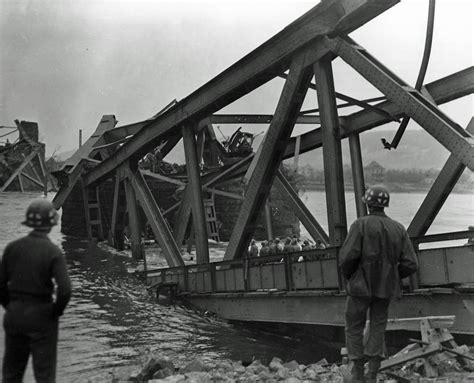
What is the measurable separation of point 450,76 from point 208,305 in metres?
6.34

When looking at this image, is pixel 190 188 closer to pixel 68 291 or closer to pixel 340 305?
pixel 340 305

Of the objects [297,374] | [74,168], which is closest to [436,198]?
[297,374]

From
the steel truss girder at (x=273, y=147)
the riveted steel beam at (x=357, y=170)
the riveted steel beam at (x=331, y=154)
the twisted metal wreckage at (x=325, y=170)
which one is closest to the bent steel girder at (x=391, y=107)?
the twisted metal wreckage at (x=325, y=170)

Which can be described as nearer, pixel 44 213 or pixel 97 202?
pixel 44 213

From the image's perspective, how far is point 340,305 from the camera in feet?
22.2

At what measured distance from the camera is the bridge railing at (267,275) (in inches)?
278

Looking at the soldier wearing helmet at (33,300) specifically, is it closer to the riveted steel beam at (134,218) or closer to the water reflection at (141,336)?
the water reflection at (141,336)

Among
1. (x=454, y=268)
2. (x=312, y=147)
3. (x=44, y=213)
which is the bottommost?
(x=454, y=268)

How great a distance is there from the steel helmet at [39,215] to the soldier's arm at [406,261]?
2.95m

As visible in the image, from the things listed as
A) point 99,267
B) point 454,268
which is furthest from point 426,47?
point 99,267

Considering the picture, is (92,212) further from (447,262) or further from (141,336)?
(447,262)

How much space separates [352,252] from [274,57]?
15.7 ft

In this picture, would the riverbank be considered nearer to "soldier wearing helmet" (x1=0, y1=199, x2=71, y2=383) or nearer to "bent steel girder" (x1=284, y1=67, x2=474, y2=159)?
"soldier wearing helmet" (x1=0, y1=199, x2=71, y2=383)

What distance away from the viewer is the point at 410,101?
243 inches
